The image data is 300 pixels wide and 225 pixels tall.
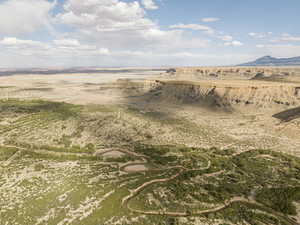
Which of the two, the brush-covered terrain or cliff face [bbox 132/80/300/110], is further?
cliff face [bbox 132/80/300/110]

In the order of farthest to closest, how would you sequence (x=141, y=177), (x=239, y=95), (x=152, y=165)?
(x=239, y=95) → (x=152, y=165) → (x=141, y=177)

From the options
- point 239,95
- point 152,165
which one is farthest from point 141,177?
point 239,95

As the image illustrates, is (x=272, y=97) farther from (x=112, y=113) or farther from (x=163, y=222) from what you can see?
(x=163, y=222)

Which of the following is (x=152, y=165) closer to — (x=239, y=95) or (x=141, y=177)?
(x=141, y=177)

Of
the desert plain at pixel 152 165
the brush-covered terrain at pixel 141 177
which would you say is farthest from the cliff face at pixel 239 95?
the brush-covered terrain at pixel 141 177

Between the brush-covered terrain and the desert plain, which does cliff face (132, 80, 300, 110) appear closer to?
the desert plain

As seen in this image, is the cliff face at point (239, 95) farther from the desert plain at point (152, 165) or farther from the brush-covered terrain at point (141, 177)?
the brush-covered terrain at point (141, 177)

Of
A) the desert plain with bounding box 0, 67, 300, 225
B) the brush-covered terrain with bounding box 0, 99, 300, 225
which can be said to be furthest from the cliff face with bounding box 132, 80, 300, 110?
the brush-covered terrain with bounding box 0, 99, 300, 225

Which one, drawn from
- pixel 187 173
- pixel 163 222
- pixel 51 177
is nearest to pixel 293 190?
pixel 187 173
